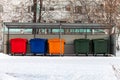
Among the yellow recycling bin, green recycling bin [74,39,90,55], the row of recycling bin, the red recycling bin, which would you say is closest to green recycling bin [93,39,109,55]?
the row of recycling bin

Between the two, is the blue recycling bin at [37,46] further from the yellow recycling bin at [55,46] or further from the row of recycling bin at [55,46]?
the yellow recycling bin at [55,46]

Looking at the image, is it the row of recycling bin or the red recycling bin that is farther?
the red recycling bin

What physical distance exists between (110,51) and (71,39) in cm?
285

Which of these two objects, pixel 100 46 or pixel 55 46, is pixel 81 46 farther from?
pixel 55 46

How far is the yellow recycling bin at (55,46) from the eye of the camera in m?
27.0

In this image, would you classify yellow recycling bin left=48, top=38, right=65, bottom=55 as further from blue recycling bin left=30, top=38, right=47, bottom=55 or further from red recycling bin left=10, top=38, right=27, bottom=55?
red recycling bin left=10, top=38, right=27, bottom=55

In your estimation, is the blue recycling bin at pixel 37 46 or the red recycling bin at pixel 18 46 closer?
the blue recycling bin at pixel 37 46

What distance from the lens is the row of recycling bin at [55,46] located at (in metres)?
27.0

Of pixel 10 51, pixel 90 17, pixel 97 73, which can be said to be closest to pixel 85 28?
pixel 10 51

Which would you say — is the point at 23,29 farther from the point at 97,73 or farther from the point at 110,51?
the point at 97,73

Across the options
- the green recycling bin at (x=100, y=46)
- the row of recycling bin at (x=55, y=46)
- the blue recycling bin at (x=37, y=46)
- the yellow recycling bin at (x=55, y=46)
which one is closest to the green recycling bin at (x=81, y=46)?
the row of recycling bin at (x=55, y=46)

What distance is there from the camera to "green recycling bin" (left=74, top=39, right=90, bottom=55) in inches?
1059

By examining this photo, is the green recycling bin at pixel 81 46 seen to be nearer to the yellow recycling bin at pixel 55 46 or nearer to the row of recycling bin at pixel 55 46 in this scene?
the row of recycling bin at pixel 55 46

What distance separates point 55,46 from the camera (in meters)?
27.2
